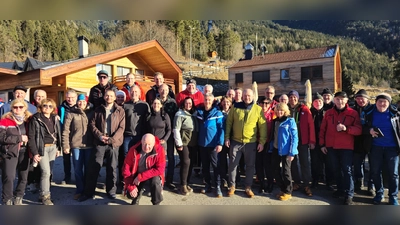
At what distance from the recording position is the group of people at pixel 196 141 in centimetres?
405

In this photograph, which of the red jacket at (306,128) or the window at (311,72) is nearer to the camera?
the red jacket at (306,128)

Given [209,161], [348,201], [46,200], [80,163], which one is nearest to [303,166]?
[348,201]

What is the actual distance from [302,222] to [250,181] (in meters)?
1.52

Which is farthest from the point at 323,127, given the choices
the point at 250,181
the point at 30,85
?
the point at 30,85

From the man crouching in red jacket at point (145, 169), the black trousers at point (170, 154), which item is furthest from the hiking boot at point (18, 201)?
the black trousers at point (170, 154)

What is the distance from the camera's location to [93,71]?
15.4 meters

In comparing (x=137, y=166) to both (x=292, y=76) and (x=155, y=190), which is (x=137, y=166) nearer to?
(x=155, y=190)

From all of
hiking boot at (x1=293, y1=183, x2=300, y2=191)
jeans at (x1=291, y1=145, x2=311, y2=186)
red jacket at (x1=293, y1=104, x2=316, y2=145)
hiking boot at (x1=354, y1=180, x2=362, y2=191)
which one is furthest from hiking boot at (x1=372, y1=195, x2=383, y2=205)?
red jacket at (x1=293, y1=104, x2=316, y2=145)

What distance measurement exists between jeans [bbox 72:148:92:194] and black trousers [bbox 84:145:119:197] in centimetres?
20

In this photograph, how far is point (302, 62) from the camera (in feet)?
75.7

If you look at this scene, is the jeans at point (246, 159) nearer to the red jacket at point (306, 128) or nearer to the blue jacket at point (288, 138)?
the blue jacket at point (288, 138)

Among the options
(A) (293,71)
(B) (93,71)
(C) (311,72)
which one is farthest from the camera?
(A) (293,71)

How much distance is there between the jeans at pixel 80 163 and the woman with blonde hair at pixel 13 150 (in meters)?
0.70

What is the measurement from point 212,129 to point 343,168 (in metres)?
2.33
